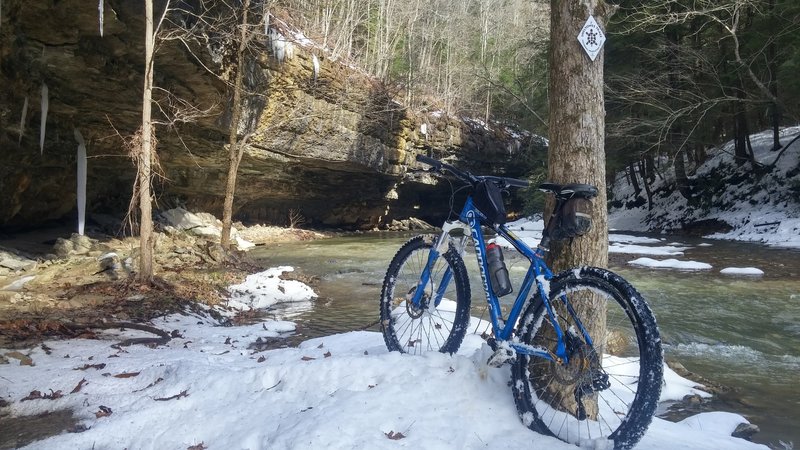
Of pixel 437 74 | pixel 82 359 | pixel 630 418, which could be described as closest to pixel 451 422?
pixel 630 418

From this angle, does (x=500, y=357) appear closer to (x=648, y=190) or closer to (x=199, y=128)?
(x=199, y=128)

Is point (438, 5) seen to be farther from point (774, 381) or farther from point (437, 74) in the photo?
point (774, 381)

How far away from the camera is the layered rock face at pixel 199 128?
9438 mm

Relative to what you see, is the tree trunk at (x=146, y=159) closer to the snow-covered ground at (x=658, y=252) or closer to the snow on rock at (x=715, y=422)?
the snow-covered ground at (x=658, y=252)

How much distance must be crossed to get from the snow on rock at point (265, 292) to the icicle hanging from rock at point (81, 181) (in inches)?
162

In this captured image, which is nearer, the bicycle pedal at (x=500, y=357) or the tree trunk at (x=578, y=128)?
the bicycle pedal at (x=500, y=357)

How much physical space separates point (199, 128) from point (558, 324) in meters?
14.0

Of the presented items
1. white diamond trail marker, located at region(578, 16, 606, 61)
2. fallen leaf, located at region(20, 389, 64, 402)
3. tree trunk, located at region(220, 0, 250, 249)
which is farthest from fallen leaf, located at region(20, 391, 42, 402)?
tree trunk, located at region(220, 0, 250, 249)

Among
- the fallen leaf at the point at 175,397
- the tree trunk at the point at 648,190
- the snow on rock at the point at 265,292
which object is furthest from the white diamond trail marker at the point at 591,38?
the tree trunk at the point at 648,190

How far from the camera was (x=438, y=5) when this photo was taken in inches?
1390

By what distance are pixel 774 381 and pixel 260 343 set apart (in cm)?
465

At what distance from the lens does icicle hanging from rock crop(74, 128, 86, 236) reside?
1011cm

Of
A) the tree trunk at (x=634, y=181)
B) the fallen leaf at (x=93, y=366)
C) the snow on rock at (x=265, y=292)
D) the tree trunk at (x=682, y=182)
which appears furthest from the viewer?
the tree trunk at (x=634, y=181)

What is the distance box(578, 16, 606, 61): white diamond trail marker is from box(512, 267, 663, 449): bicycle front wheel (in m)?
1.30
